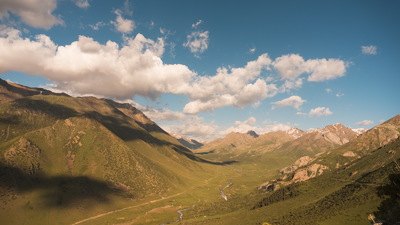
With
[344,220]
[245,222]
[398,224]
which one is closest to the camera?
[398,224]

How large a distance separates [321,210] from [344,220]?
31614 mm

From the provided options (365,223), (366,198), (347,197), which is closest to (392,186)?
(365,223)

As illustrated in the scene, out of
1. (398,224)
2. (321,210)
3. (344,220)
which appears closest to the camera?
(398,224)

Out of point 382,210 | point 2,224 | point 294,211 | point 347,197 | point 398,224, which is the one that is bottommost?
point 2,224

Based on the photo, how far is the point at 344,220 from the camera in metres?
149

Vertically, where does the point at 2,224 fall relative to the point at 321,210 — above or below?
below

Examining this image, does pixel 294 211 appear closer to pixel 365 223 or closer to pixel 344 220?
pixel 344 220

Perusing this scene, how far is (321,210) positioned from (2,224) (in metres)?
267

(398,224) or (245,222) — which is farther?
(245,222)

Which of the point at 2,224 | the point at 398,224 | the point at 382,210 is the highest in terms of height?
the point at 398,224

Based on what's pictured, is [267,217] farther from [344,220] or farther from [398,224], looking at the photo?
[398,224]

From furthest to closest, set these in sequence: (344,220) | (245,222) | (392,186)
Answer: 1. (245,222)
2. (344,220)
3. (392,186)

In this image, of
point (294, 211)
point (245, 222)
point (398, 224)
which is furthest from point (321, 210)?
point (398, 224)

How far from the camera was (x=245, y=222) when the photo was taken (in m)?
194
